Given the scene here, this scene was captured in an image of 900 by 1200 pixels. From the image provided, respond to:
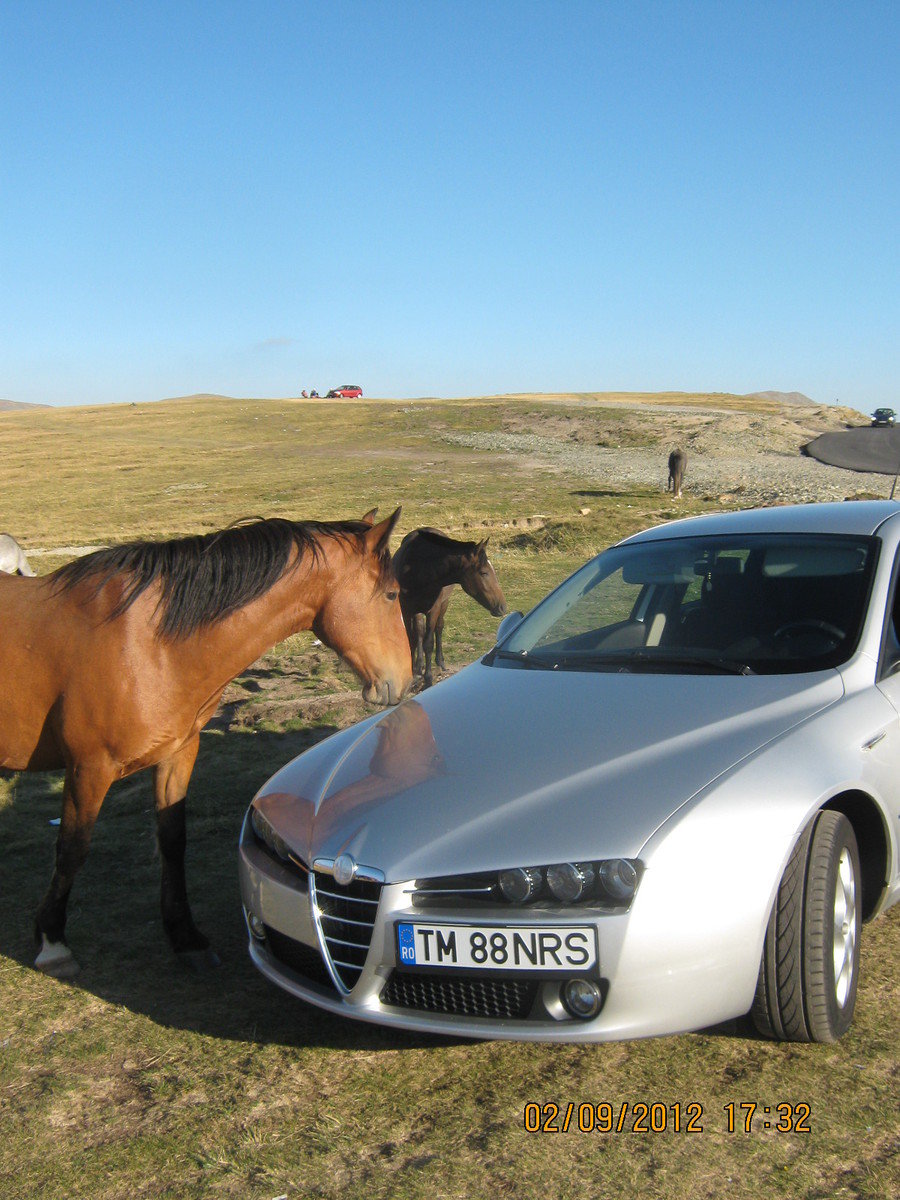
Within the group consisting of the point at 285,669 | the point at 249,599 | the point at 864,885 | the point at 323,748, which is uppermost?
the point at 249,599

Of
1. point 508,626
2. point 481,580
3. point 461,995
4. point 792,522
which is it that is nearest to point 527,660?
point 508,626

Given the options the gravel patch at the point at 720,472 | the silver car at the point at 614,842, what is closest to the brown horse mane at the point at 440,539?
the silver car at the point at 614,842

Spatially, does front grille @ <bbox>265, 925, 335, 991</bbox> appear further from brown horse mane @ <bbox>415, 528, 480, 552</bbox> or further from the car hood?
brown horse mane @ <bbox>415, 528, 480, 552</bbox>

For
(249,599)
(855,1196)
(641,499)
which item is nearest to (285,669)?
(249,599)

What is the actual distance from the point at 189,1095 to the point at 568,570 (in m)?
12.5

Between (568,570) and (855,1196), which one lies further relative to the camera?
(568,570)

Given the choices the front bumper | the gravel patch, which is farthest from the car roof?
the gravel patch

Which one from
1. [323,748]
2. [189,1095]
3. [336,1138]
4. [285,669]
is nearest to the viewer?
[336,1138]

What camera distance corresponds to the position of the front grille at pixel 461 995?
2719 millimetres

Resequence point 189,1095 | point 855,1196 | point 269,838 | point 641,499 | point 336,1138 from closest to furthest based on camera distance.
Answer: point 855,1196, point 336,1138, point 189,1095, point 269,838, point 641,499

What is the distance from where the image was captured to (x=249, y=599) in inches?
155

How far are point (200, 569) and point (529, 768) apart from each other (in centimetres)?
161

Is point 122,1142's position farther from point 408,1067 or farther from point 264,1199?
point 408,1067
